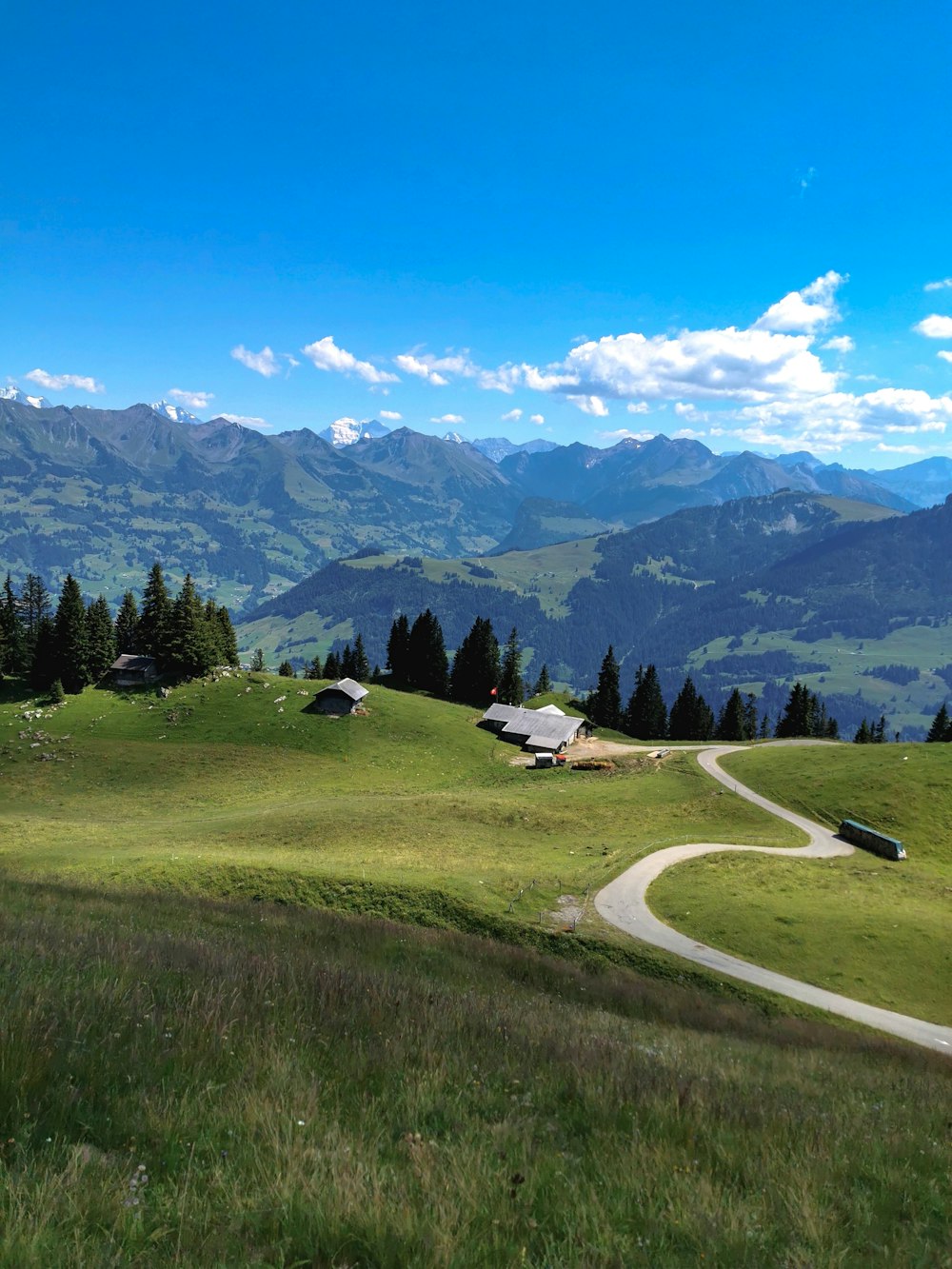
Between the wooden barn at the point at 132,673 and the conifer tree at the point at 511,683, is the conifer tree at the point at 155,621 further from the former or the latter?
the conifer tree at the point at 511,683

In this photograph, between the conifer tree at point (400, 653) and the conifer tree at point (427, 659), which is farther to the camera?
the conifer tree at point (400, 653)

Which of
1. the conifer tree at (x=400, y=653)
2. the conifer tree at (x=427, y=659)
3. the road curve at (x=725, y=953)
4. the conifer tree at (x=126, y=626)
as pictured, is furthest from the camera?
the conifer tree at (x=400, y=653)

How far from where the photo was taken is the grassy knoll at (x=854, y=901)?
2922 centimetres

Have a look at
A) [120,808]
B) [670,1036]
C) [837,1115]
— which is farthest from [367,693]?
[837,1115]

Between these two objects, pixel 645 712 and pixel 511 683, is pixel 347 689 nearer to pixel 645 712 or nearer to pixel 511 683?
pixel 511 683

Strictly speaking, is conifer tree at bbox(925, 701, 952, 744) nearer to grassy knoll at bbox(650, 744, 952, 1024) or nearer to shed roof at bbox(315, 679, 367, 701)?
grassy knoll at bbox(650, 744, 952, 1024)

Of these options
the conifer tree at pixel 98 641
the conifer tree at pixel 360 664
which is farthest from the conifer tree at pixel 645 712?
the conifer tree at pixel 98 641

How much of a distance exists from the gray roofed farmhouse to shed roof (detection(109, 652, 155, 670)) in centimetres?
4500

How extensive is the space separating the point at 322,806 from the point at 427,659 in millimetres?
61231

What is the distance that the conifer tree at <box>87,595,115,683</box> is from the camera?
83.4m

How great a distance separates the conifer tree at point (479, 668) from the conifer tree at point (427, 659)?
13.3 feet

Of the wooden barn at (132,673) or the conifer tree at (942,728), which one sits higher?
the conifer tree at (942,728)

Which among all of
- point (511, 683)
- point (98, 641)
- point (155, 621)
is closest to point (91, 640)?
point (98, 641)

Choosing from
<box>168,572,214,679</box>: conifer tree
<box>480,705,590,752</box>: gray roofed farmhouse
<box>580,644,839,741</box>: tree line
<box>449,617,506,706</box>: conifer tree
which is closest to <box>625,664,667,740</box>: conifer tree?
<box>580,644,839,741</box>: tree line
